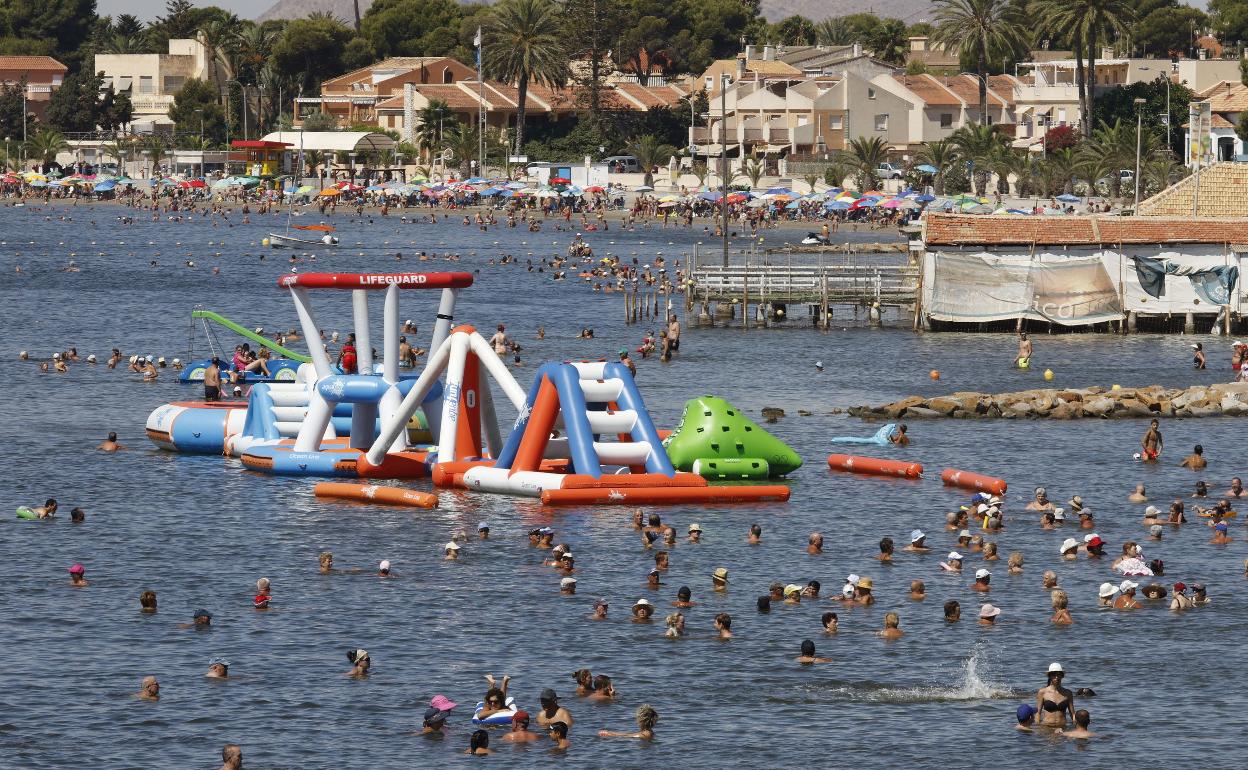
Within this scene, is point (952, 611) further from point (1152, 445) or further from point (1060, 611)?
point (1152, 445)

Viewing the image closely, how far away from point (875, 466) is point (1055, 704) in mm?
21347

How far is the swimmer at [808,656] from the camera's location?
112ft

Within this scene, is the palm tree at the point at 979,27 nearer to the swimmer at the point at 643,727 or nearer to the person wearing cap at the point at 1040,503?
the person wearing cap at the point at 1040,503

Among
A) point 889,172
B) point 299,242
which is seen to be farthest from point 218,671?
point 889,172

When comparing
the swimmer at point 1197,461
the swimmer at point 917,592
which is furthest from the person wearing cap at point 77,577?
the swimmer at point 1197,461

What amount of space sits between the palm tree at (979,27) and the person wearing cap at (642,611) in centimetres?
13351

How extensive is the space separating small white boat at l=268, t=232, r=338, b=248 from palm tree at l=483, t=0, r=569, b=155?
133 feet

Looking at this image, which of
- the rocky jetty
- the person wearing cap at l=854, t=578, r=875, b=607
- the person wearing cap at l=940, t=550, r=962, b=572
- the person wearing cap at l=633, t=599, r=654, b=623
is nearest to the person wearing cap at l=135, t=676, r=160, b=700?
the person wearing cap at l=633, t=599, r=654, b=623

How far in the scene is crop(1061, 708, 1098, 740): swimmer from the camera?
30312 mm

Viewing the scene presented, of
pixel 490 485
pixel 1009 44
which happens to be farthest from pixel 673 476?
pixel 1009 44

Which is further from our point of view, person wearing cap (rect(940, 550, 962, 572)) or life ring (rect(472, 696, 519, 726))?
person wearing cap (rect(940, 550, 962, 572))

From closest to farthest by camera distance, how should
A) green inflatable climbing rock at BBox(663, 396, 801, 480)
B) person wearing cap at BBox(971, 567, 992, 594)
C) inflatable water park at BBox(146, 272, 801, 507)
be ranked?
1. person wearing cap at BBox(971, 567, 992, 594)
2. inflatable water park at BBox(146, 272, 801, 507)
3. green inflatable climbing rock at BBox(663, 396, 801, 480)

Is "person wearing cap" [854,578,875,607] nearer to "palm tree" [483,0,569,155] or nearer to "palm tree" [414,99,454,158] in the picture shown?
"palm tree" [483,0,569,155]

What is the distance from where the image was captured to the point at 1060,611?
36656mm
